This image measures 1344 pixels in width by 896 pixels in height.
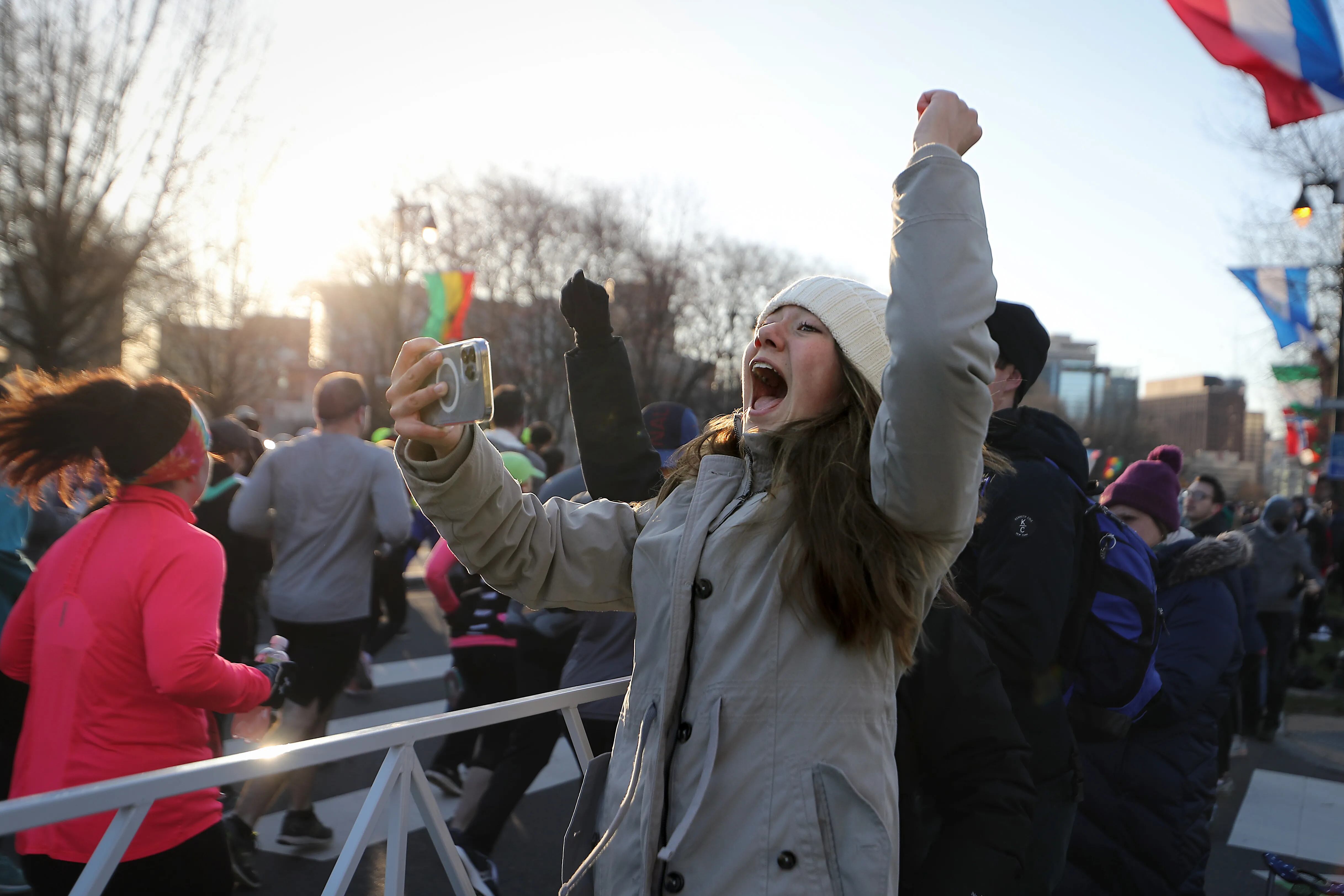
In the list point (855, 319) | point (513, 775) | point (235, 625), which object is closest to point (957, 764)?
point (855, 319)

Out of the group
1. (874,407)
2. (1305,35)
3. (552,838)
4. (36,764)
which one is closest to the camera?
(874,407)

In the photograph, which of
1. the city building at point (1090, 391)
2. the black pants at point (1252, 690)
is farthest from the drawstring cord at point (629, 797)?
the city building at point (1090, 391)

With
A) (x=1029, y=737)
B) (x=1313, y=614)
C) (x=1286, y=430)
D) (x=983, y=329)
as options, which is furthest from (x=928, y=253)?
(x=1286, y=430)

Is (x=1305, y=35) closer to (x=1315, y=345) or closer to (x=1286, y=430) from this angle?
(x=1315, y=345)

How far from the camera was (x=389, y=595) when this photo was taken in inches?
323

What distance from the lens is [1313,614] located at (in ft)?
46.2

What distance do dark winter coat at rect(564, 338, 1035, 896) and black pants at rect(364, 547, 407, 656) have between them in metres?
4.99

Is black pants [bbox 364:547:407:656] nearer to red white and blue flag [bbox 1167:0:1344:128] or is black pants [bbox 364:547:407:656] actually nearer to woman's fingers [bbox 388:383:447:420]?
woman's fingers [bbox 388:383:447:420]

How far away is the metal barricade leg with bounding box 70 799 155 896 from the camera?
1.54m

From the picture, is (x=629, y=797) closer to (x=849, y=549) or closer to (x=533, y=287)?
(x=849, y=549)

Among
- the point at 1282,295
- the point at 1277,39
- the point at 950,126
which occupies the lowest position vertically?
the point at 950,126

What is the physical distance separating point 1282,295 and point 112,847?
1427cm

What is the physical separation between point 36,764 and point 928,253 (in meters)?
2.30

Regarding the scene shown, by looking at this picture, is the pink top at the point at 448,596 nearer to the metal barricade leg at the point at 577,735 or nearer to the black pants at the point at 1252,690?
the metal barricade leg at the point at 577,735
